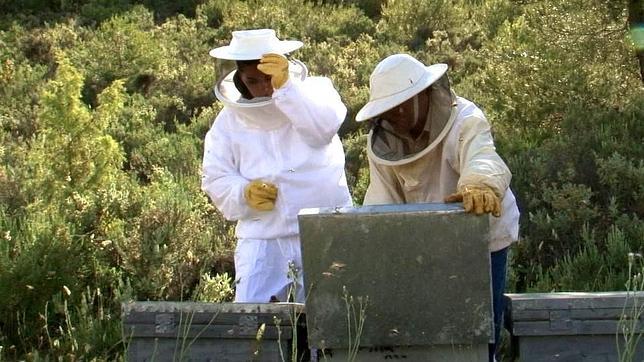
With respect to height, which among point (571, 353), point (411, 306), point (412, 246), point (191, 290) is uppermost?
point (412, 246)

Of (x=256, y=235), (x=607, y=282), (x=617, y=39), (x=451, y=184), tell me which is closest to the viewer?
(x=451, y=184)

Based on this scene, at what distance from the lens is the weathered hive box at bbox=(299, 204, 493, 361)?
3008 mm

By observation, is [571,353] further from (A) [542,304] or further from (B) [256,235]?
(B) [256,235]

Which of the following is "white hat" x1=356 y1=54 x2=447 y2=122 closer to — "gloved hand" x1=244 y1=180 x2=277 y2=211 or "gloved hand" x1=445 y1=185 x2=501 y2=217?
"gloved hand" x1=445 y1=185 x2=501 y2=217

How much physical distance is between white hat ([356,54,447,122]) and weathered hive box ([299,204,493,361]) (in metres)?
0.40

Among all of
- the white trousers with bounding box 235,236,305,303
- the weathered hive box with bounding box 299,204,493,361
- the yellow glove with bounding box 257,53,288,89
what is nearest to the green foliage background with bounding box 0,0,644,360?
the white trousers with bounding box 235,236,305,303

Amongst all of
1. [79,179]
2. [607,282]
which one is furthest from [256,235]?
[79,179]

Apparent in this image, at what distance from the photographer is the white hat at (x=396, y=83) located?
3.32 meters

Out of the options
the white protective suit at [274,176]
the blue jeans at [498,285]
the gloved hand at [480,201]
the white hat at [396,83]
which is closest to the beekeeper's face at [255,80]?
the white protective suit at [274,176]

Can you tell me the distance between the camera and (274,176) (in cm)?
416

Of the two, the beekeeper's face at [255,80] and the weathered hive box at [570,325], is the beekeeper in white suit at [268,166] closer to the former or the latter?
the beekeeper's face at [255,80]

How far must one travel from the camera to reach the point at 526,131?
772 centimetres

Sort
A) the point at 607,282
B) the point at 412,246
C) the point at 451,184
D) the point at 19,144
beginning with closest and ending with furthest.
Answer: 1. the point at 412,246
2. the point at 451,184
3. the point at 607,282
4. the point at 19,144

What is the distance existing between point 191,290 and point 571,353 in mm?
2694
